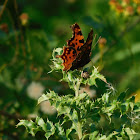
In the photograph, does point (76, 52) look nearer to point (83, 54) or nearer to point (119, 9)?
point (83, 54)

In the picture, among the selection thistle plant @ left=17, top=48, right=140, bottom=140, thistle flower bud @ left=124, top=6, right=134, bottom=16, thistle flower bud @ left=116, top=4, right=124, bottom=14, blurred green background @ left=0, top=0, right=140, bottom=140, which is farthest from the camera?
thistle flower bud @ left=116, top=4, right=124, bottom=14

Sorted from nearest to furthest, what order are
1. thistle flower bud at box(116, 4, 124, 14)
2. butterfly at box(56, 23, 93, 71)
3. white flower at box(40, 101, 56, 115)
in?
butterfly at box(56, 23, 93, 71) → white flower at box(40, 101, 56, 115) → thistle flower bud at box(116, 4, 124, 14)

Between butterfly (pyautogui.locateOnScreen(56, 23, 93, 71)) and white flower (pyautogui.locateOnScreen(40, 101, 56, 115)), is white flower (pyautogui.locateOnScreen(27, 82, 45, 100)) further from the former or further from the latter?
butterfly (pyautogui.locateOnScreen(56, 23, 93, 71))

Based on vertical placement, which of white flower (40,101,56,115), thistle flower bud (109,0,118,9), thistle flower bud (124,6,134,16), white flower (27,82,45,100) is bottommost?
white flower (40,101,56,115)

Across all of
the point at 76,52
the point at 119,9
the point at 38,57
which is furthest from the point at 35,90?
the point at 76,52

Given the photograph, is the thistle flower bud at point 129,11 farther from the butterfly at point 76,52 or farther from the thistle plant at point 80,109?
the thistle plant at point 80,109

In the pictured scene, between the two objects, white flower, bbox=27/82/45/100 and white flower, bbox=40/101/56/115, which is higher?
white flower, bbox=27/82/45/100

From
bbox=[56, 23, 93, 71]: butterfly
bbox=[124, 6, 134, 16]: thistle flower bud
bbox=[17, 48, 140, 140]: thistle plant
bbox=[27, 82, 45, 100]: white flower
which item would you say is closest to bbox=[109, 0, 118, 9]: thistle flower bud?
bbox=[124, 6, 134, 16]: thistle flower bud
